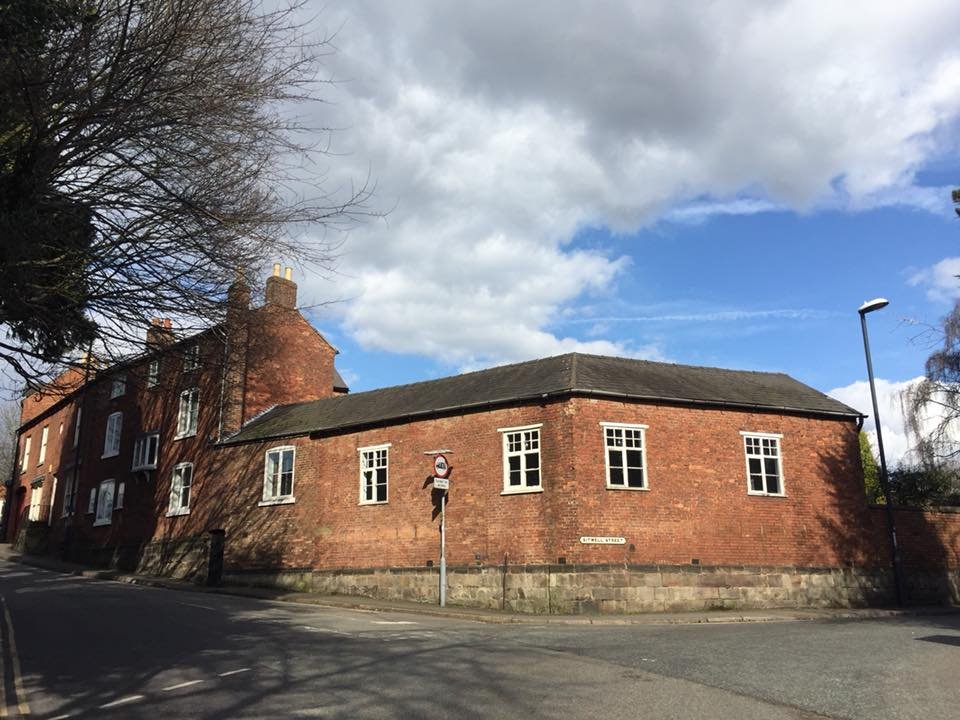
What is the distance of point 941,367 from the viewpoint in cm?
2147

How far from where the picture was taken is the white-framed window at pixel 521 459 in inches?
810

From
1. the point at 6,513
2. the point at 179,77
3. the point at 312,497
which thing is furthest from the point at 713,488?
the point at 6,513

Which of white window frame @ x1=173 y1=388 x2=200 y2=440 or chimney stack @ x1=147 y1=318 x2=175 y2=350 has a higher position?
white window frame @ x1=173 y1=388 x2=200 y2=440

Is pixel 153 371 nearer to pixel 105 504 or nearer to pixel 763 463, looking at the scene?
pixel 763 463

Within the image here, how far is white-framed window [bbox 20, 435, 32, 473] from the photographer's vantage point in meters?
47.7

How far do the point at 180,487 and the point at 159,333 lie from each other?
74.0 feet

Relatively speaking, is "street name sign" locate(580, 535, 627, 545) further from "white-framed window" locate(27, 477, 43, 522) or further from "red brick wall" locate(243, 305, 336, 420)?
"white-framed window" locate(27, 477, 43, 522)

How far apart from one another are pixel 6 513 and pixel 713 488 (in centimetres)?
4935

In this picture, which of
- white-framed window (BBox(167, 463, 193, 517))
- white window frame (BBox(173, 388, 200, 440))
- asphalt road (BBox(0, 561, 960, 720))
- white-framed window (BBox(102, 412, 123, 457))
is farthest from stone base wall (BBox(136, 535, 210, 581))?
asphalt road (BBox(0, 561, 960, 720))

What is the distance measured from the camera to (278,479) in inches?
1030

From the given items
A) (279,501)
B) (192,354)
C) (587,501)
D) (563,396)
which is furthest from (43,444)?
(192,354)

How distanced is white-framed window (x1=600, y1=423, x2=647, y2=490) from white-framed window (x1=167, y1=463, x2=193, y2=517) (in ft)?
57.1

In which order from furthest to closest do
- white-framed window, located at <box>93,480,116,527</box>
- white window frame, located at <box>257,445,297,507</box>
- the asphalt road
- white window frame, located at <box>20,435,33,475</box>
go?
white window frame, located at <box>20,435,33,475</box> → white-framed window, located at <box>93,480,116,527</box> → white window frame, located at <box>257,445,297,507</box> → the asphalt road

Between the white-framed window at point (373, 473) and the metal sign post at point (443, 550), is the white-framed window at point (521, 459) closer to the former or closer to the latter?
the metal sign post at point (443, 550)
